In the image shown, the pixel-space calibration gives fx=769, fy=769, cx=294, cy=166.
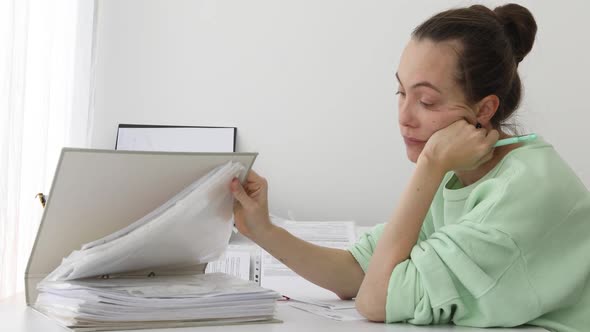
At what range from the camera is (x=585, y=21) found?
2219mm

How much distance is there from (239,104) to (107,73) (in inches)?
15.6

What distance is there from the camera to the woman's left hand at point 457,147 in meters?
1.08

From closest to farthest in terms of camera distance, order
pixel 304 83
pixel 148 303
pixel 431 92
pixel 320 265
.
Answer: pixel 148 303 → pixel 431 92 → pixel 320 265 → pixel 304 83

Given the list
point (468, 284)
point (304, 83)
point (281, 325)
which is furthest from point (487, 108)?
point (304, 83)

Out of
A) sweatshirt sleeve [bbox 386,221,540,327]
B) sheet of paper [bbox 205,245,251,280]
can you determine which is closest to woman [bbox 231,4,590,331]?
sweatshirt sleeve [bbox 386,221,540,327]

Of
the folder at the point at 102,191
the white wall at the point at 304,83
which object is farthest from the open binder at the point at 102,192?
the white wall at the point at 304,83

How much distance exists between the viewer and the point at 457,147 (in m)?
1.08

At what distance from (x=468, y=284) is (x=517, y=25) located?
463mm

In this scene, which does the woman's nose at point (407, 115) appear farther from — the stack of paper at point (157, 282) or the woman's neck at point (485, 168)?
the stack of paper at point (157, 282)

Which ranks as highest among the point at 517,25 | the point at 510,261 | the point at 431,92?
the point at 517,25

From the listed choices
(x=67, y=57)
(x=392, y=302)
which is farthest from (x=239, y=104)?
(x=392, y=302)

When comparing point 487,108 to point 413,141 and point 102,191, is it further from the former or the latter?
point 102,191

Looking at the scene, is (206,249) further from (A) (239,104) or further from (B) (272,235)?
(A) (239,104)

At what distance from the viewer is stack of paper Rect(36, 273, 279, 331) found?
2.93 ft
